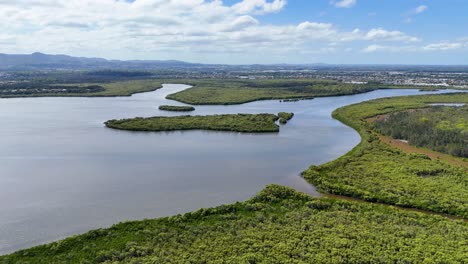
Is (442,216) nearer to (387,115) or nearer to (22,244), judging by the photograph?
Answer: (22,244)

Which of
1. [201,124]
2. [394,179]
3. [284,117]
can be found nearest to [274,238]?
[394,179]

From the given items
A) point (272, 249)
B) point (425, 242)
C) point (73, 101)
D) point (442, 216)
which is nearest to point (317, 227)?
point (272, 249)

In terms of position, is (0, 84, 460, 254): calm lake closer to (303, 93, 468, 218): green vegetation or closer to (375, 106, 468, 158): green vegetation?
(303, 93, 468, 218): green vegetation

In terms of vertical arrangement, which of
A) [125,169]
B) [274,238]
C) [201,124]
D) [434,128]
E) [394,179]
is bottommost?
[274,238]

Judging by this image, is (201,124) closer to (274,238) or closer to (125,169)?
(125,169)

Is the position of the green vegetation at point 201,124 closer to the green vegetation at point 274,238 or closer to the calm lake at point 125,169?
the calm lake at point 125,169

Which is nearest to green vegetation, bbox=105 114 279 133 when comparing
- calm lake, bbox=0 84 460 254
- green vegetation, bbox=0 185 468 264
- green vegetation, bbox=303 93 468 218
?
calm lake, bbox=0 84 460 254
